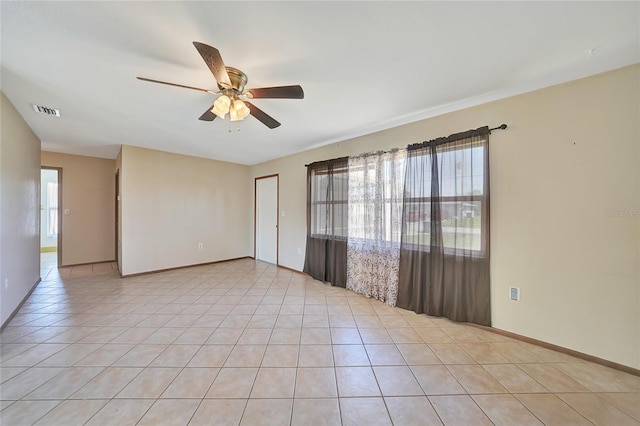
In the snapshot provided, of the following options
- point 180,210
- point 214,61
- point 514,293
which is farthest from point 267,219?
point 514,293

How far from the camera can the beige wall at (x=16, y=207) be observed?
229cm

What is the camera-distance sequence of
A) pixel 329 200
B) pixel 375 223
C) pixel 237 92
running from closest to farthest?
pixel 237 92 → pixel 375 223 → pixel 329 200

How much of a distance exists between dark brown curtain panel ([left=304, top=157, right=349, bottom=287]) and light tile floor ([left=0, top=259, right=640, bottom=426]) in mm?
937

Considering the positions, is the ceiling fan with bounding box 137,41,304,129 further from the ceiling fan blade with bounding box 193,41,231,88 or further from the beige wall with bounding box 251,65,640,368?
the beige wall with bounding box 251,65,640,368

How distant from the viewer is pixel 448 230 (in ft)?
8.23

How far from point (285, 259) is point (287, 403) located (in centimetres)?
336

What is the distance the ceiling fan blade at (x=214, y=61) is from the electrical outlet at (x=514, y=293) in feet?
10.1

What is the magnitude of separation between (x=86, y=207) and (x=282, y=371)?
5.90 m

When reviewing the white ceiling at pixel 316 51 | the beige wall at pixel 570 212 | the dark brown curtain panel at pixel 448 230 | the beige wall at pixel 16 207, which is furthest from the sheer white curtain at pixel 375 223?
the beige wall at pixel 16 207

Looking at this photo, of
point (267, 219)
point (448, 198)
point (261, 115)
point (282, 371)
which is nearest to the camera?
A: point (282, 371)

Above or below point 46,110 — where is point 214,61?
below

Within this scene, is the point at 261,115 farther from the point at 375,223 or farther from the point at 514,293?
the point at 514,293

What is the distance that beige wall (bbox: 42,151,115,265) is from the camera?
4719 millimetres

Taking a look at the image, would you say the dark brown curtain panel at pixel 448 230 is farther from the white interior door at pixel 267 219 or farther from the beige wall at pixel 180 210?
the beige wall at pixel 180 210
